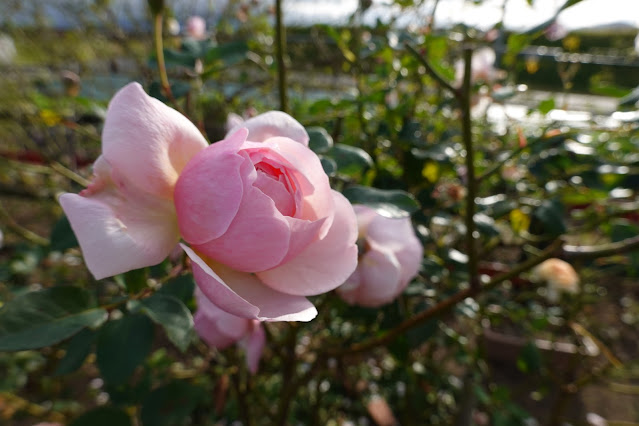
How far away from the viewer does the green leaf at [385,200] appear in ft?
1.22

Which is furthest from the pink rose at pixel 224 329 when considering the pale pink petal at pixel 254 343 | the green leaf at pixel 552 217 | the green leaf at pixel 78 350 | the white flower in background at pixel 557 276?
the white flower in background at pixel 557 276

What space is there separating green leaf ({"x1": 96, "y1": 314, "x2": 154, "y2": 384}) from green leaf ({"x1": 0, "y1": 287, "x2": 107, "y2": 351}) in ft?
0.16

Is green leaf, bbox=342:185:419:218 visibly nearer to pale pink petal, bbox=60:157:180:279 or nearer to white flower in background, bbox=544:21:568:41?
pale pink petal, bbox=60:157:180:279

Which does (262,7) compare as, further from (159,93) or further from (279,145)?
(279,145)

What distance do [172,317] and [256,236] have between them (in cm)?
13

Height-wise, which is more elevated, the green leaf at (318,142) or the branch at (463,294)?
the green leaf at (318,142)

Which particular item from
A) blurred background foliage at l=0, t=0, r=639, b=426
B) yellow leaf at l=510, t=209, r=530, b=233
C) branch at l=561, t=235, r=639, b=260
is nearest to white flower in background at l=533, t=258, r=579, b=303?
blurred background foliage at l=0, t=0, r=639, b=426

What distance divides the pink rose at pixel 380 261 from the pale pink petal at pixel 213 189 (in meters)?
0.23

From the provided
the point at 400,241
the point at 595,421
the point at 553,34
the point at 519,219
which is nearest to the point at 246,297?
the point at 400,241

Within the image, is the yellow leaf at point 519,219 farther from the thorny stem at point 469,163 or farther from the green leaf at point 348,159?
the green leaf at point 348,159

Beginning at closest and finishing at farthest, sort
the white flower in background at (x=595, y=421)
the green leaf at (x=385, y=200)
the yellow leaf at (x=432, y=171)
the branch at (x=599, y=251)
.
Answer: the green leaf at (x=385, y=200) → the branch at (x=599, y=251) → the yellow leaf at (x=432, y=171) → the white flower in background at (x=595, y=421)

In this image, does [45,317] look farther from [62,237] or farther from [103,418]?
[103,418]

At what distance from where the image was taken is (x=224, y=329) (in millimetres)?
507

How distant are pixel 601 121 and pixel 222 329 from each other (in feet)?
1.83
